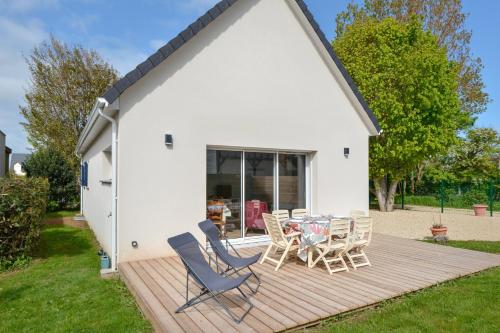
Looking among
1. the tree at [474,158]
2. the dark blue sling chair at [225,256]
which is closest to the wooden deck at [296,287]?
the dark blue sling chair at [225,256]

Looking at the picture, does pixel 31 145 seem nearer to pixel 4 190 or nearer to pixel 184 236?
pixel 4 190

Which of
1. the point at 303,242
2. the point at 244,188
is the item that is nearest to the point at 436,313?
the point at 303,242

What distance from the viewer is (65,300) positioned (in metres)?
5.48

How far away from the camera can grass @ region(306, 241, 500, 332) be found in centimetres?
431

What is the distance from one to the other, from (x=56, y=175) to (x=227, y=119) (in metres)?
16.5

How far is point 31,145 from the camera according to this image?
78.8 ft

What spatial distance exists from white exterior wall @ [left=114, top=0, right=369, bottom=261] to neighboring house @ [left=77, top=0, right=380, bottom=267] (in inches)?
1.0

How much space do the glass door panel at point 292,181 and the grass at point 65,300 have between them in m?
4.83

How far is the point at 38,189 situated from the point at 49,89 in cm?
1817

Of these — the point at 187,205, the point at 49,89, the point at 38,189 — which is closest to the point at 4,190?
the point at 38,189

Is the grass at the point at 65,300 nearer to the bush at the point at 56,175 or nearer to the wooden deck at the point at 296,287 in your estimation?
the wooden deck at the point at 296,287

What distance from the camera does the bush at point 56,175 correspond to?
1994cm

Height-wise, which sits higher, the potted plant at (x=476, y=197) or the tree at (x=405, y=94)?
the tree at (x=405, y=94)

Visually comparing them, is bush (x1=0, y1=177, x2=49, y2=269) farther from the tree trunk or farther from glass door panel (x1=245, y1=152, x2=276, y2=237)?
the tree trunk
